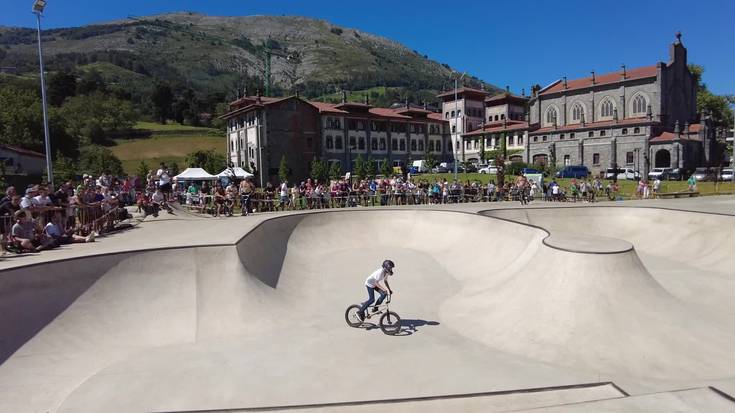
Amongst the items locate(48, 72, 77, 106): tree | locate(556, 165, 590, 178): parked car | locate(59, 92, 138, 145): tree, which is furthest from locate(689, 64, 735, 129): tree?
locate(48, 72, 77, 106): tree

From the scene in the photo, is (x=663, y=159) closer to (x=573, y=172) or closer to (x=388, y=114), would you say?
(x=573, y=172)

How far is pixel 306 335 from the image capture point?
28.0 feet

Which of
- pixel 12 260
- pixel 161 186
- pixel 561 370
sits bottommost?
pixel 561 370

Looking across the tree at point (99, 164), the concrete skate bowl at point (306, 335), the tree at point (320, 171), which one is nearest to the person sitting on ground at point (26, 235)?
the concrete skate bowl at point (306, 335)

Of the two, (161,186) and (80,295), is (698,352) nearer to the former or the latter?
(80,295)

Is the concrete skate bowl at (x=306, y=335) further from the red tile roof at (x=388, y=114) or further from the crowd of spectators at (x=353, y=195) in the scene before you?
the red tile roof at (x=388, y=114)

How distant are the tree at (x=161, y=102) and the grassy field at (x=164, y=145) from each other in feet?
45.1

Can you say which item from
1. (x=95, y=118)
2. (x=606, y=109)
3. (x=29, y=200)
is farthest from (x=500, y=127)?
(x=95, y=118)

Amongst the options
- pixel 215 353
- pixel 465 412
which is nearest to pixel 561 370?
pixel 465 412

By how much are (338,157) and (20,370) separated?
52443 mm

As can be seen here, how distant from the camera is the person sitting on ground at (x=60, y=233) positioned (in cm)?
1100

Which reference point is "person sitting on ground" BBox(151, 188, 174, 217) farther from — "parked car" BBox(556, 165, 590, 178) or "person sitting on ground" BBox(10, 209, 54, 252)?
"parked car" BBox(556, 165, 590, 178)

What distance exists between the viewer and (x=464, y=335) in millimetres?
8547

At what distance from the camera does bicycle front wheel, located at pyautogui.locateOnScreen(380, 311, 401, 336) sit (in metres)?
8.58
